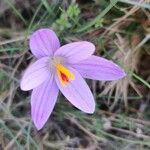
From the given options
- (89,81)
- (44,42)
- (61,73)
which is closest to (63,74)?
(61,73)

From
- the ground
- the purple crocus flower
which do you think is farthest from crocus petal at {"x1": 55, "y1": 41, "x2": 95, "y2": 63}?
the ground

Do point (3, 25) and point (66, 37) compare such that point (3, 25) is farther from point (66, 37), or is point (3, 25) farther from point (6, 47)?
point (66, 37)

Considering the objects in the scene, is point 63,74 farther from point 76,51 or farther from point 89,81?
point 89,81

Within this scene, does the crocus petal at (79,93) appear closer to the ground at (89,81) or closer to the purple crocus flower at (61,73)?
the purple crocus flower at (61,73)

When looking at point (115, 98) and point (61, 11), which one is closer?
point (61, 11)

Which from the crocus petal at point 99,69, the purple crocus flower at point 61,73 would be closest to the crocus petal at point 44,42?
the purple crocus flower at point 61,73

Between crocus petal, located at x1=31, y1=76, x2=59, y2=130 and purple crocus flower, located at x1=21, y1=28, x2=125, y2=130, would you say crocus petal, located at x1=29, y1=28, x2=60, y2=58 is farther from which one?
crocus petal, located at x1=31, y1=76, x2=59, y2=130

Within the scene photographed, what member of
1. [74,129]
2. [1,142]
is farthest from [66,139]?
[1,142]
